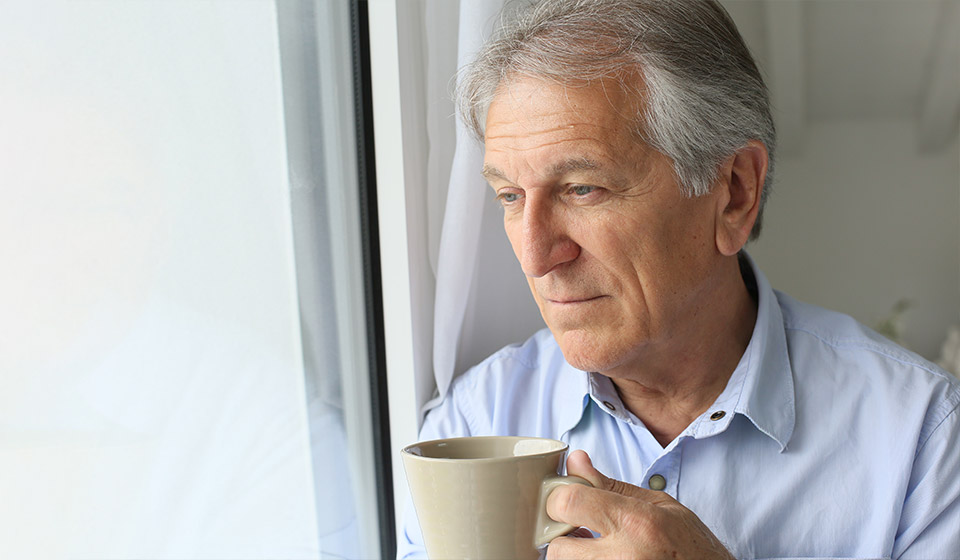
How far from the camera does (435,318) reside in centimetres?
130

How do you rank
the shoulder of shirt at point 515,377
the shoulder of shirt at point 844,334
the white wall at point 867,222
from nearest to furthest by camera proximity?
the shoulder of shirt at point 844,334 < the shoulder of shirt at point 515,377 < the white wall at point 867,222

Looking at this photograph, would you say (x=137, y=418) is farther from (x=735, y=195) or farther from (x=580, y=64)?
(x=735, y=195)

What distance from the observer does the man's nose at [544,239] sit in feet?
3.41

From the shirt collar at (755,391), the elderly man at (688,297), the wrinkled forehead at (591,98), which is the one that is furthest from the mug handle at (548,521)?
the wrinkled forehead at (591,98)

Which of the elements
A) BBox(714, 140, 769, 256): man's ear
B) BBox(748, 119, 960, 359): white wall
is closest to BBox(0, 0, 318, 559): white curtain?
BBox(714, 140, 769, 256): man's ear

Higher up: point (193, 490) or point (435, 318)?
point (435, 318)

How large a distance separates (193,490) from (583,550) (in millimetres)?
459

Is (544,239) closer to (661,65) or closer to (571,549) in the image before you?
(661,65)

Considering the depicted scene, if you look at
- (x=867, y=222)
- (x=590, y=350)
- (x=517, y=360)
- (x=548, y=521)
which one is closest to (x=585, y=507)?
(x=548, y=521)

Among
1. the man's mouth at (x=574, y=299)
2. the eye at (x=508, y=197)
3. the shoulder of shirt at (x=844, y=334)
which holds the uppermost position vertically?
the eye at (x=508, y=197)

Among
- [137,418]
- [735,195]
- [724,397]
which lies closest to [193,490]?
[137,418]

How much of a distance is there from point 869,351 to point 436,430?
700mm

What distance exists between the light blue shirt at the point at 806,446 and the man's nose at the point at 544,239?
23cm

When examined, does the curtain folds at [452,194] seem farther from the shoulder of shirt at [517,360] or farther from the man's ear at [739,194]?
the man's ear at [739,194]
